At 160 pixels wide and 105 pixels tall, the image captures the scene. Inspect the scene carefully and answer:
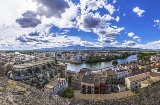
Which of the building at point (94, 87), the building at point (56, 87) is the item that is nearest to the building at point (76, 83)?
the building at point (94, 87)

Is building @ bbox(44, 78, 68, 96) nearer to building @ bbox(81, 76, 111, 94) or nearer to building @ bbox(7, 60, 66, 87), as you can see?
building @ bbox(7, 60, 66, 87)

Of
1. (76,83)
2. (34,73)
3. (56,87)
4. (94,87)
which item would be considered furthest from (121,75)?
(56,87)

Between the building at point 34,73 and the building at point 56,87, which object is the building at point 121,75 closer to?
the building at point 34,73

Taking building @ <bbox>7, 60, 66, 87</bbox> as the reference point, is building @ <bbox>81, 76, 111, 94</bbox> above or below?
below

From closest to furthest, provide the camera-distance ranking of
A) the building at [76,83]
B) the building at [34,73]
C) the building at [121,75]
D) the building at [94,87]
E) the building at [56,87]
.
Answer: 1. the building at [56,87]
2. the building at [34,73]
3. the building at [94,87]
4. the building at [76,83]
5. the building at [121,75]

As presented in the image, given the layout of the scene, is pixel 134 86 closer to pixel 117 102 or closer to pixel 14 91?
pixel 117 102

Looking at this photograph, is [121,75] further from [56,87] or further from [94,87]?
[56,87]

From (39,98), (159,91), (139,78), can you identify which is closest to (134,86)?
(139,78)

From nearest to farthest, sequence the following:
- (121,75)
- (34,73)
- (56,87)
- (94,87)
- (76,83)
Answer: (56,87) < (94,87) < (34,73) < (76,83) < (121,75)

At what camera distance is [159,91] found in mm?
6980

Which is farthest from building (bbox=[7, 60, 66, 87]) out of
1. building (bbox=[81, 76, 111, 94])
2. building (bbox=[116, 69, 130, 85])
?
building (bbox=[116, 69, 130, 85])

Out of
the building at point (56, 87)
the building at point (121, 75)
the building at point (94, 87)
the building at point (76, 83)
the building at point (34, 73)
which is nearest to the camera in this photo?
the building at point (56, 87)

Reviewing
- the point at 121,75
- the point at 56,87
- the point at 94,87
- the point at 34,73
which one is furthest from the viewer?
the point at 121,75

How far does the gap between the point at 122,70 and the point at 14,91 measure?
68.5 ft
